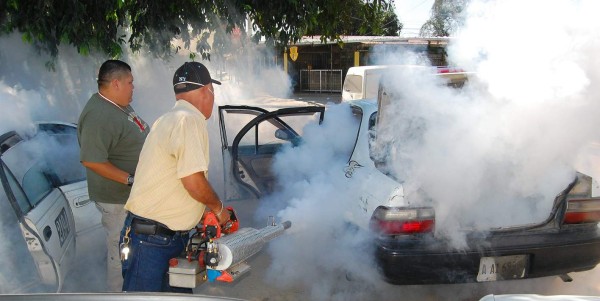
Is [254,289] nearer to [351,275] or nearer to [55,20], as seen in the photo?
[351,275]

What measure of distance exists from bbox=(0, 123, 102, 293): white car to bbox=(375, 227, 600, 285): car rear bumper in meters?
1.98

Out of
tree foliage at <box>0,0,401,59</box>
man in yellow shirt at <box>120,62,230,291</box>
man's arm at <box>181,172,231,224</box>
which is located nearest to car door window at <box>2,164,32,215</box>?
man in yellow shirt at <box>120,62,230,291</box>

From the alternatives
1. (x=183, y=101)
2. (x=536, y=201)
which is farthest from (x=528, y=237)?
(x=183, y=101)

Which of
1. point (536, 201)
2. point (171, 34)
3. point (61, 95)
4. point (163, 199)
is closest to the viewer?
point (163, 199)

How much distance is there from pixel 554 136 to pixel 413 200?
1.01 metres

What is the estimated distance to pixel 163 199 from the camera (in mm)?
2402

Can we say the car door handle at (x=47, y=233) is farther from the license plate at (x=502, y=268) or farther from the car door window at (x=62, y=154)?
the license plate at (x=502, y=268)

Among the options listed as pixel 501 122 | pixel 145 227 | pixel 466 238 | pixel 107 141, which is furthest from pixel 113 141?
pixel 501 122

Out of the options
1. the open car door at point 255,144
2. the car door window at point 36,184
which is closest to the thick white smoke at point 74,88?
the car door window at point 36,184

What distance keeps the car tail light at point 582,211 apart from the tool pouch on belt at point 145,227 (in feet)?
8.22

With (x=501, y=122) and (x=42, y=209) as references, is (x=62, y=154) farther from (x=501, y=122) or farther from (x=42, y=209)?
(x=501, y=122)

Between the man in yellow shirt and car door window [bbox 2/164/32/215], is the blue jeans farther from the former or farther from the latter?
car door window [bbox 2/164/32/215]

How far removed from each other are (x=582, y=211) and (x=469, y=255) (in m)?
0.82

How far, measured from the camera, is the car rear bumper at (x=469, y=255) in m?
2.98
